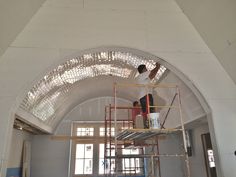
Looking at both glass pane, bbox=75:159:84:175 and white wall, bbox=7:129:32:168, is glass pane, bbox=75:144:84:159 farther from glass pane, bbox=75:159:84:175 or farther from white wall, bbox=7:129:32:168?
white wall, bbox=7:129:32:168

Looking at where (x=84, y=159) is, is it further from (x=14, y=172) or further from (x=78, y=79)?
(x=78, y=79)

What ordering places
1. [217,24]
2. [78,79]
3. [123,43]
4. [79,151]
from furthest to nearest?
[79,151]
[78,79]
[123,43]
[217,24]

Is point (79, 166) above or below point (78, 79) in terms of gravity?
below

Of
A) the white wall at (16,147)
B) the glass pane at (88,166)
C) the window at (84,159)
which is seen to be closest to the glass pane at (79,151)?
the window at (84,159)

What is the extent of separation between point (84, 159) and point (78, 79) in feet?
9.83

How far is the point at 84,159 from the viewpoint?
6.70 m

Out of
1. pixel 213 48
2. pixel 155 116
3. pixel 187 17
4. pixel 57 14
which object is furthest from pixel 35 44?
pixel 213 48

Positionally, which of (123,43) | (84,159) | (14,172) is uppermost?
(123,43)

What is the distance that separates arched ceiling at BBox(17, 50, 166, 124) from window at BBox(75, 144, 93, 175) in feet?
4.83

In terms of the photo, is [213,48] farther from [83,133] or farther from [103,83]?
[83,133]

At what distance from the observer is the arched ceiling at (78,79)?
4.19 meters

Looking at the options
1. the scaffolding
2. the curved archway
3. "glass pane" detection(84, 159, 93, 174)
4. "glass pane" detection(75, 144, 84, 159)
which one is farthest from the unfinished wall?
the scaffolding

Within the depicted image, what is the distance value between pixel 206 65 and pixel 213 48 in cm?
29

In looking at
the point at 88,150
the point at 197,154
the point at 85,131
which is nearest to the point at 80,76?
the point at 85,131
